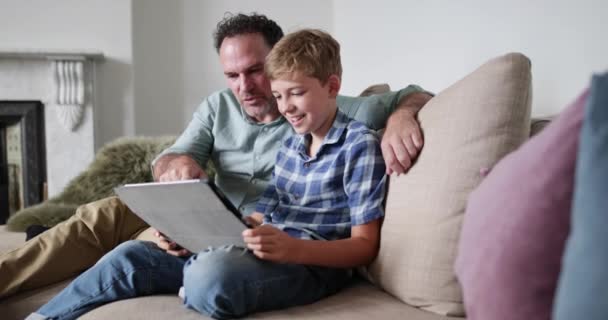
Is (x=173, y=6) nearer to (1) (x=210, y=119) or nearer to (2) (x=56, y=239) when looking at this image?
(1) (x=210, y=119)

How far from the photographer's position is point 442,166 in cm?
119

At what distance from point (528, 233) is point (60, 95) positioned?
10.5 feet

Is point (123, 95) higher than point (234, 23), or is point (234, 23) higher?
point (234, 23)

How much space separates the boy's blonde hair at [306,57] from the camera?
1.37 m

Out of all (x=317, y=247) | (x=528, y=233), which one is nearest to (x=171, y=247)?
(x=317, y=247)

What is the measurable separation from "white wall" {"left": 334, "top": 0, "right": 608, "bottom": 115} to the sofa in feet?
1.12

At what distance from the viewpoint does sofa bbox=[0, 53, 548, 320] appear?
3.73 feet

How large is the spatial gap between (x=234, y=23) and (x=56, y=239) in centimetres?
74

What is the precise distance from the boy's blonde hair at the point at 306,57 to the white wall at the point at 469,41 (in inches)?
22.0

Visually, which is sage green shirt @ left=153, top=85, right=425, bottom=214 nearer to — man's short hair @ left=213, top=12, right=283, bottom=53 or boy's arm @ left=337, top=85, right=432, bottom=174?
boy's arm @ left=337, top=85, right=432, bottom=174

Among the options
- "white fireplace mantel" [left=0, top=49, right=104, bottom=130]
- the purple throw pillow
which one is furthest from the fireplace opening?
the purple throw pillow

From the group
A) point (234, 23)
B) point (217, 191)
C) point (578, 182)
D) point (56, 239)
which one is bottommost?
point (56, 239)

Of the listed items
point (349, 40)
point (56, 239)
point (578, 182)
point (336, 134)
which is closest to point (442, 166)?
point (336, 134)

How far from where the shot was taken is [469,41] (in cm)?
209
